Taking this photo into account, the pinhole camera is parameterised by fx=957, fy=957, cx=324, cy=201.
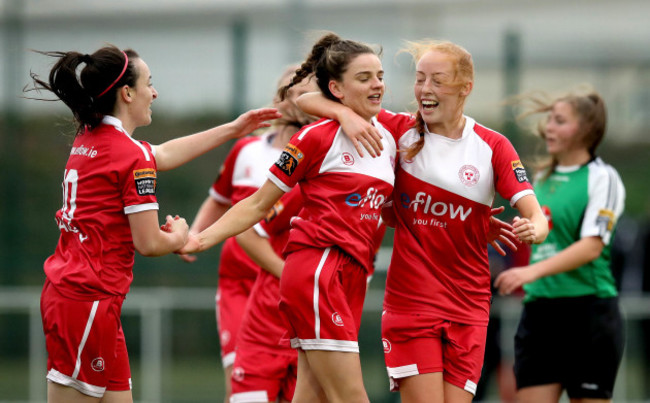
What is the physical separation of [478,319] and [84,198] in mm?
1825

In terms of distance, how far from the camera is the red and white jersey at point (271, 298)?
4.99 meters

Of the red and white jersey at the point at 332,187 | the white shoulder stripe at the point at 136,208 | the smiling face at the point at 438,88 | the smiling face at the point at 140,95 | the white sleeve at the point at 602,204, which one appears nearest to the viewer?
the white shoulder stripe at the point at 136,208

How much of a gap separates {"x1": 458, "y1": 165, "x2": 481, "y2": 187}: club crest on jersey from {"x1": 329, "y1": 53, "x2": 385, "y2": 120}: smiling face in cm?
47

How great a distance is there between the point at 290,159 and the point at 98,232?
87cm

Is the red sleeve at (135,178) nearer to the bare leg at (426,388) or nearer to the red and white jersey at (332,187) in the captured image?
the red and white jersey at (332,187)

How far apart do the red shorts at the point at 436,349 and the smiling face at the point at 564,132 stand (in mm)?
1742

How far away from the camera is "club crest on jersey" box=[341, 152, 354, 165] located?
4.14 metres

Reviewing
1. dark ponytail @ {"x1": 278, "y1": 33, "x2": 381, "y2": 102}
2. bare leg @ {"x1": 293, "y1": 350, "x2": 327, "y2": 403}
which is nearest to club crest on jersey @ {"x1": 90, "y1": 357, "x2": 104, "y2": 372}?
bare leg @ {"x1": 293, "y1": 350, "x2": 327, "y2": 403}

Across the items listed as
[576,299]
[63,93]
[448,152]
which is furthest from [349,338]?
[576,299]

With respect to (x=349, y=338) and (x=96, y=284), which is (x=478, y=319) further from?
(x=96, y=284)

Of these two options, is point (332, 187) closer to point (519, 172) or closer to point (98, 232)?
point (519, 172)

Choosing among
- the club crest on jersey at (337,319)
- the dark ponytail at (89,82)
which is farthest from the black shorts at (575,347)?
the dark ponytail at (89,82)

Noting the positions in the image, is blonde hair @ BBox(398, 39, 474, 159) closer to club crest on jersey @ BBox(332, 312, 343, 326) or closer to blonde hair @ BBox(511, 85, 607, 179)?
club crest on jersey @ BBox(332, 312, 343, 326)

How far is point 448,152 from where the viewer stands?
4.36m
